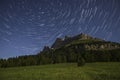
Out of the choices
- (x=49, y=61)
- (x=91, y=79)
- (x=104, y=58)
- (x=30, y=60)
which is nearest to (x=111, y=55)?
(x=104, y=58)

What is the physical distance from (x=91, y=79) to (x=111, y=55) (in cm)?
11599

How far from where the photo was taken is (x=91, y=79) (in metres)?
33.5

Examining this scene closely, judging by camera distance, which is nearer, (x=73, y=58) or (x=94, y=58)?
(x=94, y=58)

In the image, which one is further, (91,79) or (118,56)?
(118,56)

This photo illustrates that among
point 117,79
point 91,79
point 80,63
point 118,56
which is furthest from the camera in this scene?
point 118,56

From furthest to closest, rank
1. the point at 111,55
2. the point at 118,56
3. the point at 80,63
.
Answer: the point at 111,55 < the point at 118,56 < the point at 80,63

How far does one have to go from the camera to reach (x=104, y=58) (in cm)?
13938

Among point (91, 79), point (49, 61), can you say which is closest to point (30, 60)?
point (49, 61)

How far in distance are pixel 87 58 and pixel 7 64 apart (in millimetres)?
64422

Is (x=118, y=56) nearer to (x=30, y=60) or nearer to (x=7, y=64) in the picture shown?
(x=30, y=60)

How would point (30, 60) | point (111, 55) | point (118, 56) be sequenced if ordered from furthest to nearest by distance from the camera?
point (30, 60), point (111, 55), point (118, 56)

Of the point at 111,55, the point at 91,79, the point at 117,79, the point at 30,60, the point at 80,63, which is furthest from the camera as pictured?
the point at 30,60

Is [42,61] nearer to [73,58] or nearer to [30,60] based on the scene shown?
[30,60]

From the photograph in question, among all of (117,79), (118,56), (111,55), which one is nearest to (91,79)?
(117,79)
